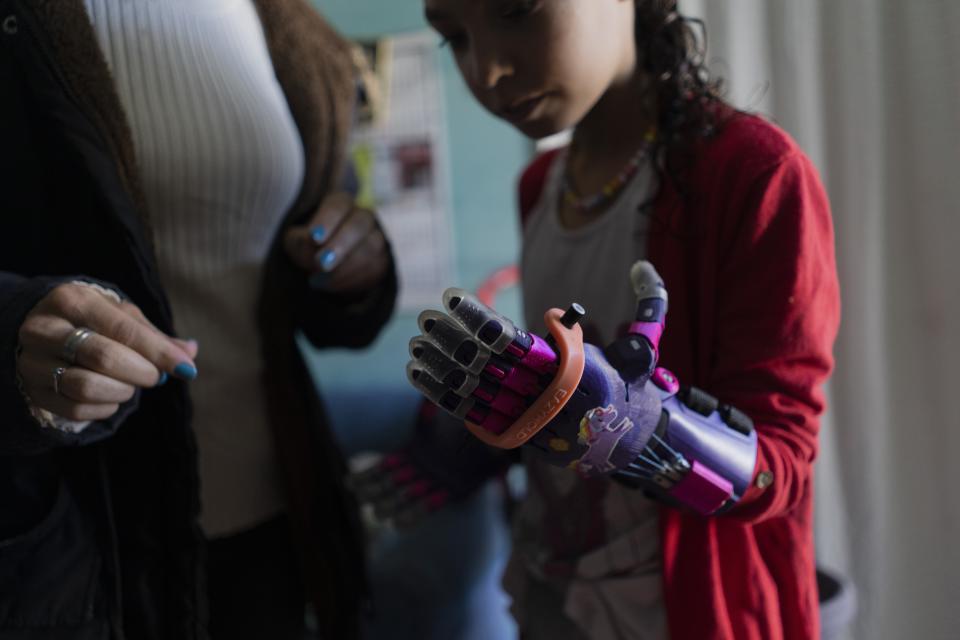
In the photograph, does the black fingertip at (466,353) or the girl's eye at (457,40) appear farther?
the girl's eye at (457,40)

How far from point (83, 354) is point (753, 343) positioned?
505 millimetres

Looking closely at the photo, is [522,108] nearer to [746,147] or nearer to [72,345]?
[746,147]

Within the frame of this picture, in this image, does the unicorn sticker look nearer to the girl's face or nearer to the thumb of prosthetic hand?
the thumb of prosthetic hand

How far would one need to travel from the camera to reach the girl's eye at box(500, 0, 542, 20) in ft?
1.78

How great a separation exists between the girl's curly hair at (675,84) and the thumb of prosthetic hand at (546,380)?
0.68 ft

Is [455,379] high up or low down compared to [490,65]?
down

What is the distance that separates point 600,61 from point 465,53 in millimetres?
130

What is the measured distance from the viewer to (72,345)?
0.44 metres

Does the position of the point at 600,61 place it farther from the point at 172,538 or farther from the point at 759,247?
the point at 172,538

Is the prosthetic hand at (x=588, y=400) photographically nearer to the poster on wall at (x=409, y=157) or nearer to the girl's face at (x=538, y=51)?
the girl's face at (x=538, y=51)

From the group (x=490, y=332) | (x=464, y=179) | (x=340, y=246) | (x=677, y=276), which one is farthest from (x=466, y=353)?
(x=464, y=179)

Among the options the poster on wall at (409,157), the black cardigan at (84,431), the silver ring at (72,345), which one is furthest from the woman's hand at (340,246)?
the poster on wall at (409,157)

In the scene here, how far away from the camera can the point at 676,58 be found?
620 millimetres

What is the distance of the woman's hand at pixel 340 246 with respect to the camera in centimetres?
68
